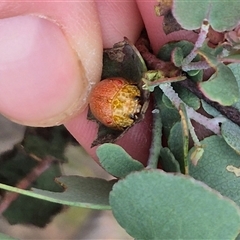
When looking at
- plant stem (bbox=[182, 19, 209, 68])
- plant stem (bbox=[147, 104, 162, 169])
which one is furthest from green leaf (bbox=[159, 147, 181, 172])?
plant stem (bbox=[182, 19, 209, 68])

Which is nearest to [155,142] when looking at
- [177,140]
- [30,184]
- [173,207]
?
[177,140]

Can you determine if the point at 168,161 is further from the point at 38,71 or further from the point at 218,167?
the point at 38,71

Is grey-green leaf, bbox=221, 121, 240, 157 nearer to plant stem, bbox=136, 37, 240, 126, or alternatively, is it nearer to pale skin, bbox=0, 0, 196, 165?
plant stem, bbox=136, 37, 240, 126

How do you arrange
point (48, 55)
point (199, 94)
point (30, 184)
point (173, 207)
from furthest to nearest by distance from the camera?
point (30, 184) < point (48, 55) < point (199, 94) < point (173, 207)

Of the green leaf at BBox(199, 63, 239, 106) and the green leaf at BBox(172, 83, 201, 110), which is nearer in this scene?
the green leaf at BBox(199, 63, 239, 106)

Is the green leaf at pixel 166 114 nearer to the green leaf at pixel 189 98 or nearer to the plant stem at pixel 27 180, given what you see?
the green leaf at pixel 189 98

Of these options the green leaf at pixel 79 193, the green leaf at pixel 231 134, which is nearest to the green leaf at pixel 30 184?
the green leaf at pixel 79 193

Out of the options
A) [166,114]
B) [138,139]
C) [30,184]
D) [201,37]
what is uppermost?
[201,37]
